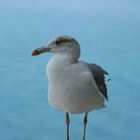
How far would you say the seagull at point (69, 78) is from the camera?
0.90m

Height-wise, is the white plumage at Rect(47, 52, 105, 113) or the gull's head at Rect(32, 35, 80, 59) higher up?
the gull's head at Rect(32, 35, 80, 59)

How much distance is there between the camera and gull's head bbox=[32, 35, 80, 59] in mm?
905

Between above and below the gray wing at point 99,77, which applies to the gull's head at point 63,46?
above

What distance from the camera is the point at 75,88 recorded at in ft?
2.98

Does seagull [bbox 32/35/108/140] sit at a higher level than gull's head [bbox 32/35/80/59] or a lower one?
lower

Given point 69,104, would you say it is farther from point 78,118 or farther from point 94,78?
point 78,118

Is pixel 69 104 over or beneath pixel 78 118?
over

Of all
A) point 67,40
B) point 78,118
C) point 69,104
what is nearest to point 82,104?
point 69,104

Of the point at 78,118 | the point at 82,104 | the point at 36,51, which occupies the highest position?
the point at 36,51

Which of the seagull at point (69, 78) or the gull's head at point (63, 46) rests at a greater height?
the gull's head at point (63, 46)

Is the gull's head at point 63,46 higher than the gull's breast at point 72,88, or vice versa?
the gull's head at point 63,46

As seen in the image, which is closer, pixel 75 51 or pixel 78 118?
pixel 75 51

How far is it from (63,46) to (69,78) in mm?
65

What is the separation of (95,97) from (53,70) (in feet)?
0.36
